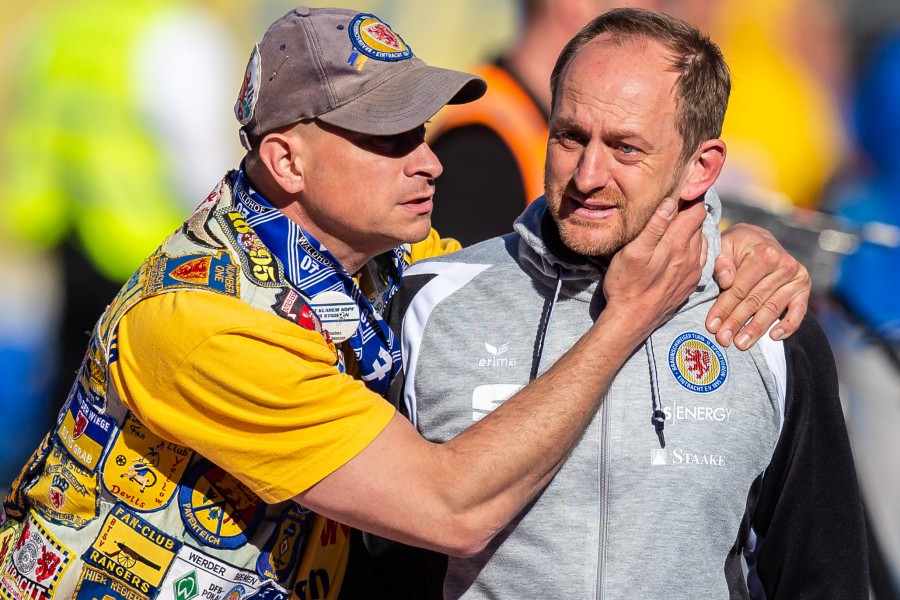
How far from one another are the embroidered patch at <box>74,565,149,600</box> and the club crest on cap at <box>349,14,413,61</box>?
1.30 meters

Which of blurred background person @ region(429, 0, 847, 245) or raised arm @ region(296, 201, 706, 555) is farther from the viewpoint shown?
blurred background person @ region(429, 0, 847, 245)

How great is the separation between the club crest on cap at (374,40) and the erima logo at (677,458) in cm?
109

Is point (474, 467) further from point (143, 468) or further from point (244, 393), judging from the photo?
point (143, 468)

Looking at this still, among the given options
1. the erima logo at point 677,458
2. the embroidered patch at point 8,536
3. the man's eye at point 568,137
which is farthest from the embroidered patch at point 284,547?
the man's eye at point 568,137

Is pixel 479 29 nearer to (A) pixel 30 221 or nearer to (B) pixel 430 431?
(A) pixel 30 221

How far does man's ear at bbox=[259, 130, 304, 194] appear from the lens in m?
2.37

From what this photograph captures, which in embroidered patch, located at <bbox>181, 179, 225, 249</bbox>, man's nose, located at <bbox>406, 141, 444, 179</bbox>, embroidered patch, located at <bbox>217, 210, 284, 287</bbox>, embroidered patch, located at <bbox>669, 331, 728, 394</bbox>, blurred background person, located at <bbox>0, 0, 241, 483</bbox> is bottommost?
blurred background person, located at <bbox>0, 0, 241, 483</bbox>

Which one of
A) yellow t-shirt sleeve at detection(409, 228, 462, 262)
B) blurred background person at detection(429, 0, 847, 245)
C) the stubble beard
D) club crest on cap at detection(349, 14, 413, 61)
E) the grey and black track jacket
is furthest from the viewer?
blurred background person at detection(429, 0, 847, 245)

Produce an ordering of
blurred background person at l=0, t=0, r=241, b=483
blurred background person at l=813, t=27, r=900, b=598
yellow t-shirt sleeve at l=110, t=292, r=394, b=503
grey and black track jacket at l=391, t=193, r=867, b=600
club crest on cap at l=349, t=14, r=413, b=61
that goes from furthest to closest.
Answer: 1. blurred background person at l=813, t=27, r=900, b=598
2. blurred background person at l=0, t=0, r=241, b=483
3. club crest on cap at l=349, t=14, r=413, b=61
4. grey and black track jacket at l=391, t=193, r=867, b=600
5. yellow t-shirt sleeve at l=110, t=292, r=394, b=503

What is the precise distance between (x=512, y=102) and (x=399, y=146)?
7.83ft

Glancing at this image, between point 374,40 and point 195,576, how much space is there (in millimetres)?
1275

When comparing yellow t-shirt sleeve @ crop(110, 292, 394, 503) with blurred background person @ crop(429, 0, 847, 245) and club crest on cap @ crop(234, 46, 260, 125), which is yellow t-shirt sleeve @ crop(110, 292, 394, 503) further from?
blurred background person @ crop(429, 0, 847, 245)

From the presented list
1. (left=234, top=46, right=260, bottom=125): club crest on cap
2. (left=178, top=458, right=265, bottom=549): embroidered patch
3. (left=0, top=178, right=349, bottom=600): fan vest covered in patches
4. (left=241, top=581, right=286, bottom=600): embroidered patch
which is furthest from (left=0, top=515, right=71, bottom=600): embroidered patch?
(left=234, top=46, right=260, bottom=125): club crest on cap

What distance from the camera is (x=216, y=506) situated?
2.26 metres
